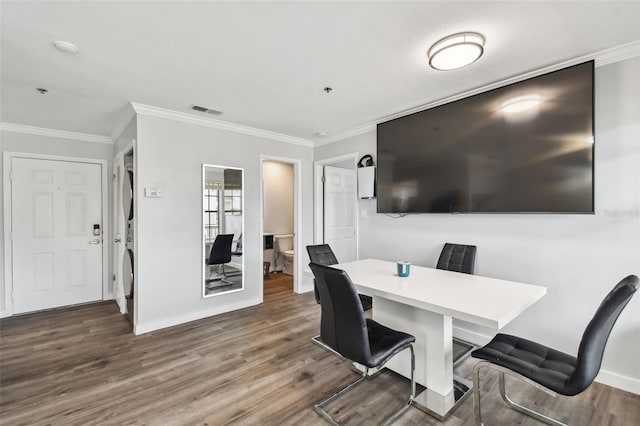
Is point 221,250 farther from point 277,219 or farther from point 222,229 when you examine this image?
point 277,219

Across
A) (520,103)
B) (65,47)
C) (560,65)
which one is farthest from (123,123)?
(560,65)

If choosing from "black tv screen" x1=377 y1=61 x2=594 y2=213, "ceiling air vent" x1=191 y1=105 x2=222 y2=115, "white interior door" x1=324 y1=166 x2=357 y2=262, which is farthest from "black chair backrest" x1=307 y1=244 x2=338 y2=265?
"ceiling air vent" x1=191 y1=105 x2=222 y2=115

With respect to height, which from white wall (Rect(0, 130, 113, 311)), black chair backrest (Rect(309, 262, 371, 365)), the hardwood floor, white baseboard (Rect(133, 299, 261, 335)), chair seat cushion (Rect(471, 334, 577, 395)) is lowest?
the hardwood floor

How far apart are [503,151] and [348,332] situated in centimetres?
217

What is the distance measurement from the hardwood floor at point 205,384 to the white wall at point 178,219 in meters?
0.31

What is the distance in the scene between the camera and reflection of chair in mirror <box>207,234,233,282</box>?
3.75 metres

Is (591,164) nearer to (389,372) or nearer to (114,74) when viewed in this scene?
(389,372)

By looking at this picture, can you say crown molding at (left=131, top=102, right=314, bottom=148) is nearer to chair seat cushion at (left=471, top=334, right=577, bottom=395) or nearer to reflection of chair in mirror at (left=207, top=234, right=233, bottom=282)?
reflection of chair in mirror at (left=207, top=234, right=233, bottom=282)

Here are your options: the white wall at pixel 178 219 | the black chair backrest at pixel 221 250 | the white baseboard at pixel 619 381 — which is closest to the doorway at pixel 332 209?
the white wall at pixel 178 219

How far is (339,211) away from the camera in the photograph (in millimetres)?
4840

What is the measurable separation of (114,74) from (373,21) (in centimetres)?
222

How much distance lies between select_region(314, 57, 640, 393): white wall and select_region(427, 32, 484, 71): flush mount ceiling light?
1.09m

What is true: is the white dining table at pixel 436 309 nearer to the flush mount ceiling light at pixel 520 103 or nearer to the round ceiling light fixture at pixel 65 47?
the flush mount ceiling light at pixel 520 103

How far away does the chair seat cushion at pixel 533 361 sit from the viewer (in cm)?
145
